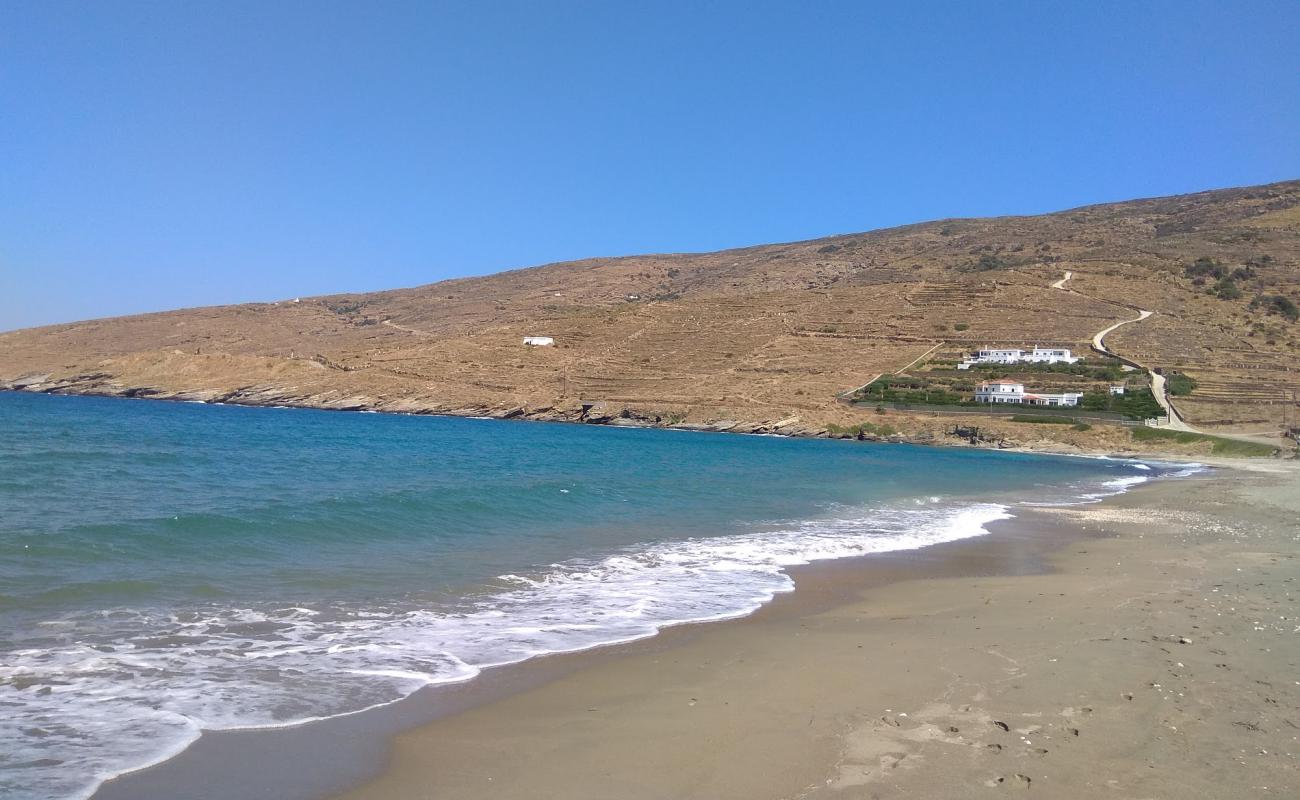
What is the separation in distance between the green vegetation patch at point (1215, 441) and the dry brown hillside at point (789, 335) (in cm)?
451

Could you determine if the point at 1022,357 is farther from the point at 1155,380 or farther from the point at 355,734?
the point at 355,734

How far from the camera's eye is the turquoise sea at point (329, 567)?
20.0 feet

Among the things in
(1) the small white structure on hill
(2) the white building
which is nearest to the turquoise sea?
(2) the white building

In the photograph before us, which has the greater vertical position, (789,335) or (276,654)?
(789,335)

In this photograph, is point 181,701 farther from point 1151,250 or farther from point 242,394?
point 1151,250

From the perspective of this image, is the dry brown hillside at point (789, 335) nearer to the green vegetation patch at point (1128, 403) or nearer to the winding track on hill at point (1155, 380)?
the winding track on hill at point (1155, 380)

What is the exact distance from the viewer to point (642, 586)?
422 inches

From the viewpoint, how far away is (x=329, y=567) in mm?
11023

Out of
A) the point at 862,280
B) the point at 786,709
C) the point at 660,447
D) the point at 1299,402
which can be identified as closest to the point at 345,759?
the point at 786,709

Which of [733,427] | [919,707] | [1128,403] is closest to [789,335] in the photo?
[733,427]

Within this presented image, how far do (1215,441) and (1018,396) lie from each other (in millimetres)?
12792

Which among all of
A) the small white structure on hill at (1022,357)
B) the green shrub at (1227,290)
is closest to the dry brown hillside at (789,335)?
the green shrub at (1227,290)

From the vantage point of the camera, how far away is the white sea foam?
531 cm

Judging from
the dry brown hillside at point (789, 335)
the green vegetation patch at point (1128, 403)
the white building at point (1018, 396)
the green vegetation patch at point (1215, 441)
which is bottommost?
the green vegetation patch at point (1215, 441)
